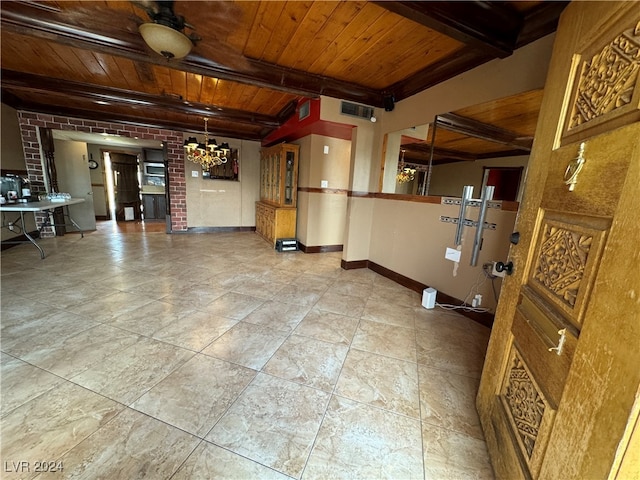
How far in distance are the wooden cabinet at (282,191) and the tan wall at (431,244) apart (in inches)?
77.0

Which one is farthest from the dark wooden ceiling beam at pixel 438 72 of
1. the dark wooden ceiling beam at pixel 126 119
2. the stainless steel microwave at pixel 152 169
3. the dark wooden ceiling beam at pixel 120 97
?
the stainless steel microwave at pixel 152 169

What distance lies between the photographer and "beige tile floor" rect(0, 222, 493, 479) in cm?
116

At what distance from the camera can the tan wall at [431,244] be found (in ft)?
7.91

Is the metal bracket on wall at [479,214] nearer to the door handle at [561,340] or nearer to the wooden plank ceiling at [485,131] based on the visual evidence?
the wooden plank ceiling at [485,131]

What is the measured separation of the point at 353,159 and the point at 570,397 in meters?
3.44

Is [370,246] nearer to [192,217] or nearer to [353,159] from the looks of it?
[353,159]

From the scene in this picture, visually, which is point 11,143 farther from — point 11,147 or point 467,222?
point 467,222

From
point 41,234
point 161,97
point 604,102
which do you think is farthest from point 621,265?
point 41,234

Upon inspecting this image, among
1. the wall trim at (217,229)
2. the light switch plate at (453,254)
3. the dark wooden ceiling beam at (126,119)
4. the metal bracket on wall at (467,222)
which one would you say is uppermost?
the dark wooden ceiling beam at (126,119)

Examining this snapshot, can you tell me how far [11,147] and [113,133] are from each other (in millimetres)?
1560

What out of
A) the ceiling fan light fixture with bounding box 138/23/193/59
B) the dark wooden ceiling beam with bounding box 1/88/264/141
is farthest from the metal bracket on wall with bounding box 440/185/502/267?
the dark wooden ceiling beam with bounding box 1/88/264/141

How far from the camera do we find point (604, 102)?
807 mm

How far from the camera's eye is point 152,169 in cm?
819

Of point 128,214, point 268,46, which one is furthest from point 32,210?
point 128,214
